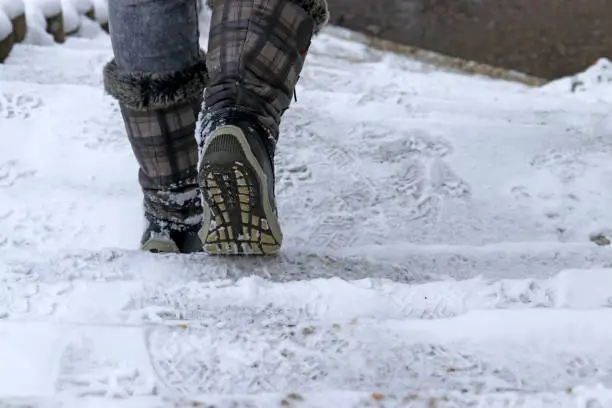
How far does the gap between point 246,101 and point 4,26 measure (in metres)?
2.18

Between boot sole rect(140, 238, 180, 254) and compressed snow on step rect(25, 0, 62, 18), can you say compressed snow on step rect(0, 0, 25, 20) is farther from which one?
boot sole rect(140, 238, 180, 254)

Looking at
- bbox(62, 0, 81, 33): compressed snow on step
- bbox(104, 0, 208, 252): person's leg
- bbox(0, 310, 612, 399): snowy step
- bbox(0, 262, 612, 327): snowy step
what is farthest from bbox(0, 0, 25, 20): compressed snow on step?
bbox(0, 310, 612, 399): snowy step

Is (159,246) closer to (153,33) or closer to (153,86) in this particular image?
(153,86)

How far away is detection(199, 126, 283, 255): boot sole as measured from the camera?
1280 mm

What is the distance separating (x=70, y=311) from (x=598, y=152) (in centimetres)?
174

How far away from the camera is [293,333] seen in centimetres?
113

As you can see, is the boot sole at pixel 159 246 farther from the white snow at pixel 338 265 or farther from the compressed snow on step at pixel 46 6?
the compressed snow on step at pixel 46 6

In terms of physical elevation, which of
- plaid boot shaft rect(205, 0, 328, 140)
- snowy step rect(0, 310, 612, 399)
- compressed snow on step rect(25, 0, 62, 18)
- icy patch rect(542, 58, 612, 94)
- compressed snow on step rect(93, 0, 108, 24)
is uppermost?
plaid boot shaft rect(205, 0, 328, 140)

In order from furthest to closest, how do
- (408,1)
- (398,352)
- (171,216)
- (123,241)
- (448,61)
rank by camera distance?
(408,1), (448,61), (123,241), (171,216), (398,352)

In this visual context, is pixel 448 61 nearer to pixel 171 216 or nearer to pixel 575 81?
pixel 575 81

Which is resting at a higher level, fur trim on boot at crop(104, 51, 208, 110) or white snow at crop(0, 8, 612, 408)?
fur trim on boot at crop(104, 51, 208, 110)

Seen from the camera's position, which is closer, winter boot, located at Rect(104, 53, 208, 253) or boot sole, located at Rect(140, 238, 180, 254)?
winter boot, located at Rect(104, 53, 208, 253)

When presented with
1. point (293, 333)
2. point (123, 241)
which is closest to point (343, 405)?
point (293, 333)

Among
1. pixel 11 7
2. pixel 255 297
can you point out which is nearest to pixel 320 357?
pixel 255 297
